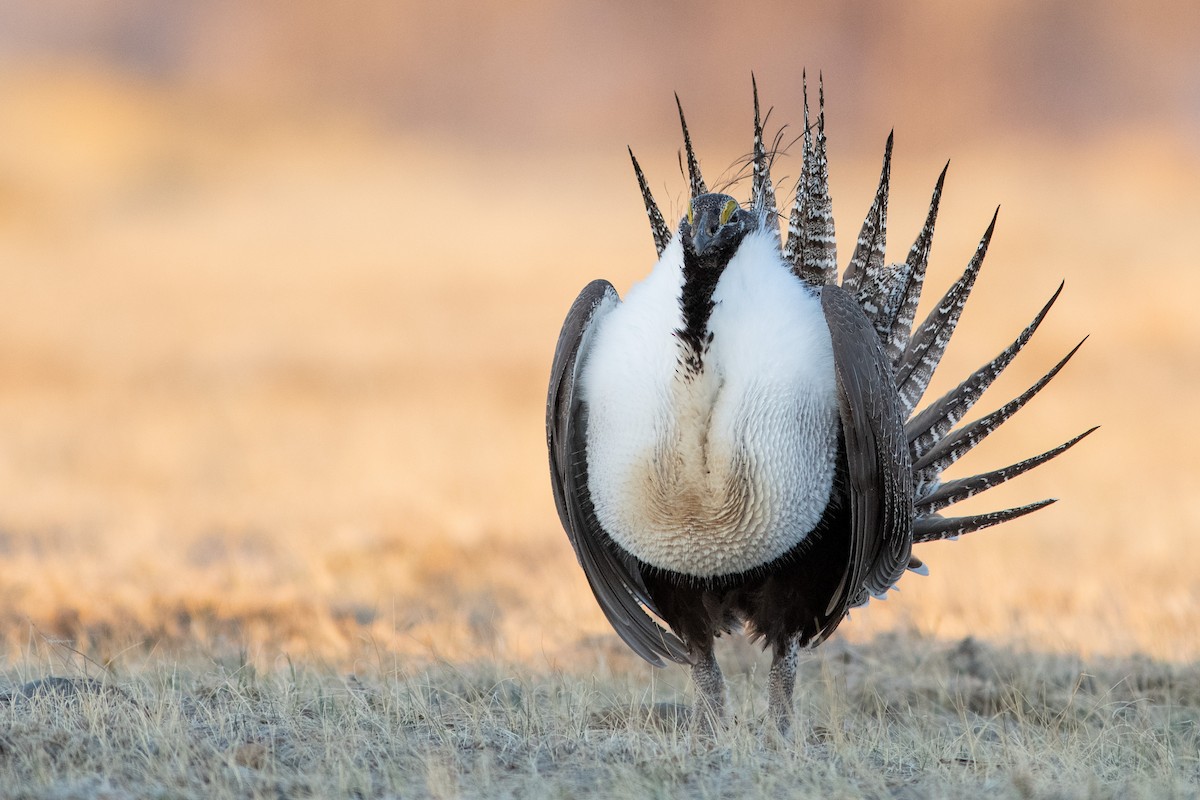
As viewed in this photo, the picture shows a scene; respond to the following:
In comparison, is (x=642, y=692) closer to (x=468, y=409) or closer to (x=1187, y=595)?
(x=1187, y=595)

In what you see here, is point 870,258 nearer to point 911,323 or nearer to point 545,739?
point 911,323

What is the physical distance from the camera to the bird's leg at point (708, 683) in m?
4.26

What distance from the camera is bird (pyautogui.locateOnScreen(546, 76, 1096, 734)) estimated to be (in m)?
3.70

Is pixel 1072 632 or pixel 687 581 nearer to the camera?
pixel 687 581

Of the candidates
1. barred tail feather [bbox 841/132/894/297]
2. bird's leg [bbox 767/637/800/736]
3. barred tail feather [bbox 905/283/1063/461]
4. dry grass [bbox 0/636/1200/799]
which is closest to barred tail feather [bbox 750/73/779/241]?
barred tail feather [bbox 841/132/894/297]

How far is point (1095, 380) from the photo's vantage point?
14.4m

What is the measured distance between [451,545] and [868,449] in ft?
15.6

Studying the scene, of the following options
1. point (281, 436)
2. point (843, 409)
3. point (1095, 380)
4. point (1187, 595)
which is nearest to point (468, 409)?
point (281, 436)

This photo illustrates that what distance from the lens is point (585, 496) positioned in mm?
4176

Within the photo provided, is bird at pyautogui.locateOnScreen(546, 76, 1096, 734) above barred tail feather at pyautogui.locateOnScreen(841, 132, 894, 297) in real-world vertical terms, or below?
below

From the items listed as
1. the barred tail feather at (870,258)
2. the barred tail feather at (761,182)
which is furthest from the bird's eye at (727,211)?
the barred tail feather at (870,258)

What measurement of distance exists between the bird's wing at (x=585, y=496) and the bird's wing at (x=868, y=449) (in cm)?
58

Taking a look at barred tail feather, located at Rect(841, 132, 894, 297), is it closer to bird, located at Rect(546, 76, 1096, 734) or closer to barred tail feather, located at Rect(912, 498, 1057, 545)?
bird, located at Rect(546, 76, 1096, 734)

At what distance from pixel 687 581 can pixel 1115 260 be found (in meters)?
15.5
